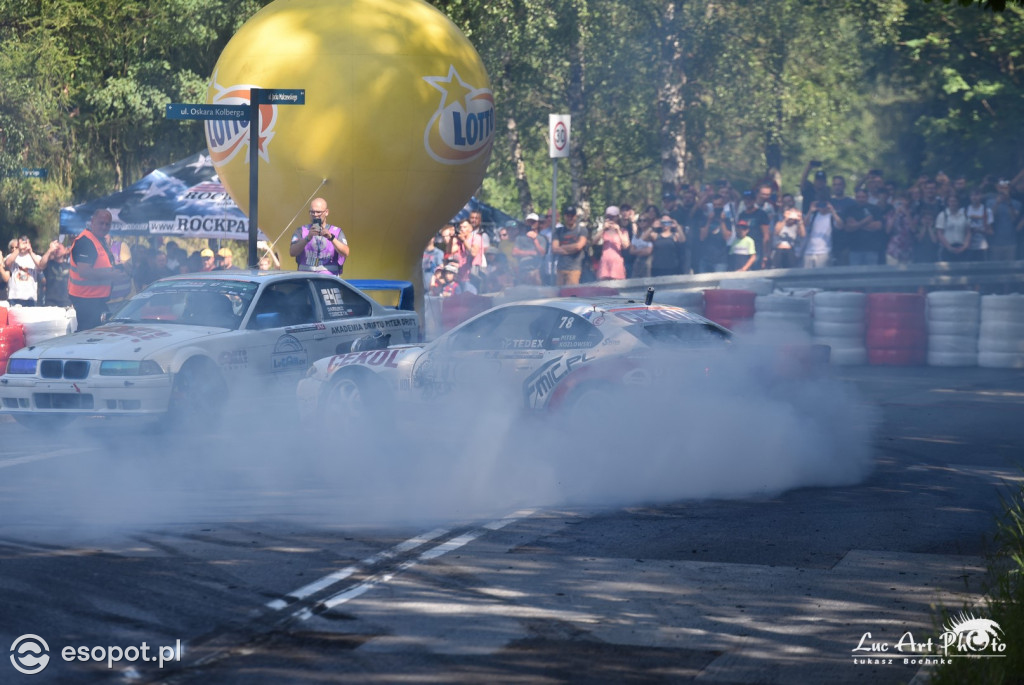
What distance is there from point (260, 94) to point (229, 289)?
3340mm

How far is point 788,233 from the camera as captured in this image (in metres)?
21.8

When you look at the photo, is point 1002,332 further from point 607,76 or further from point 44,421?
point 607,76

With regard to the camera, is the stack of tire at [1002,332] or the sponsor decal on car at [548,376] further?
the stack of tire at [1002,332]

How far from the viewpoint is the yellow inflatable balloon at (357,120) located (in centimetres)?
1695

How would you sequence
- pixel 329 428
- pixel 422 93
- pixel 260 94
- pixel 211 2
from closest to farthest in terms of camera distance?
1. pixel 329 428
2. pixel 260 94
3. pixel 422 93
4. pixel 211 2

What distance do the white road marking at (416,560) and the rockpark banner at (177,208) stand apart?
50.4 feet

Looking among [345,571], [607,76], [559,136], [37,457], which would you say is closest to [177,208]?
[559,136]

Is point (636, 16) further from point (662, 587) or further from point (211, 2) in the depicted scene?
point (662, 587)

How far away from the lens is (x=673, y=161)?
3341 cm

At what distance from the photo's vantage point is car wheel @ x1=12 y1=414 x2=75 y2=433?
11.7m

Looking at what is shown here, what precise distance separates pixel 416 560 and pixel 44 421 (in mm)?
5865

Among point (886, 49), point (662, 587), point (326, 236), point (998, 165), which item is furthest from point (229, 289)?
point (998, 165)

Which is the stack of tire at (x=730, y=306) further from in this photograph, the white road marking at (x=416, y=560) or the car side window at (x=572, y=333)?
the white road marking at (x=416, y=560)

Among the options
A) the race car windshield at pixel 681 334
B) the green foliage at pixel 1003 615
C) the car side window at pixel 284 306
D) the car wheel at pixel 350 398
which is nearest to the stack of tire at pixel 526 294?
the car side window at pixel 284 306
